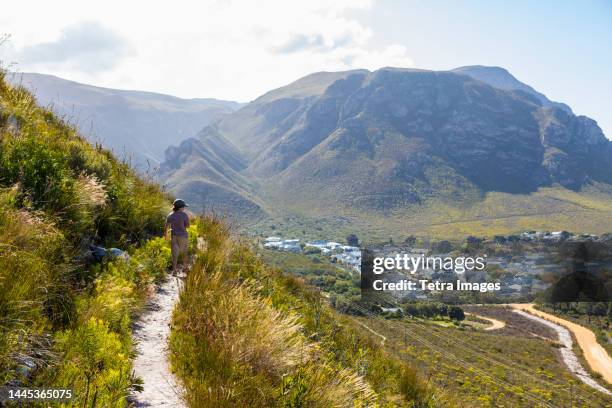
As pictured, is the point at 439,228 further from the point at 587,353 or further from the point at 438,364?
the point at 438,364

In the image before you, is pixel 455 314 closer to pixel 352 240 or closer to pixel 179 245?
pixel 352 240

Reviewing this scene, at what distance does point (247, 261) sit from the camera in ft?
30.8

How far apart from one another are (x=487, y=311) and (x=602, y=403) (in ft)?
176

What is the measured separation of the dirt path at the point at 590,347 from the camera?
5548cm

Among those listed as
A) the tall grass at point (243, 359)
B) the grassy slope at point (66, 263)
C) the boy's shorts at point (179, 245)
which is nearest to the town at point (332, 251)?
the boy's shorts at point (179, 245)

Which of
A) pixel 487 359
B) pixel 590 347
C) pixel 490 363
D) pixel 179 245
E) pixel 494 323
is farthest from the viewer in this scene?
pixel 494 323

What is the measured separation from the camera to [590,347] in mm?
65375

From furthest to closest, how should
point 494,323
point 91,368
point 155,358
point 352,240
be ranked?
point 352,240
point 494,323
point 155,358
point 91,368

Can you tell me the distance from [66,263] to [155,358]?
1605mm

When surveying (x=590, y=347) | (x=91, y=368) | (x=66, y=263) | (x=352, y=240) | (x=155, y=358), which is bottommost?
(x=590, y=347)

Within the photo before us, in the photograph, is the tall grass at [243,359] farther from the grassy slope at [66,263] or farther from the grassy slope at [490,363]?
the grassy slope at [490,363]

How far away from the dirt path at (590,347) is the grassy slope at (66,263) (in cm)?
6135

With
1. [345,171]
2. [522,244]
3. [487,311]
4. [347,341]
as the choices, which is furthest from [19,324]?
[345,171]

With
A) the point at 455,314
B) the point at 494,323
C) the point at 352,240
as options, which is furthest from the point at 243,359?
the point at 352,240
